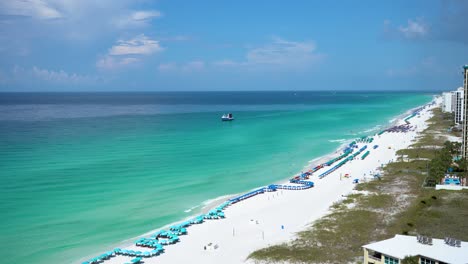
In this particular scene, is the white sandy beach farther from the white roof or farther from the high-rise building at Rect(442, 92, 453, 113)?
the high-rise building at Rect(442, 92, 453, 113)

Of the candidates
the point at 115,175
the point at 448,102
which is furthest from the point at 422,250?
the point at 448,102

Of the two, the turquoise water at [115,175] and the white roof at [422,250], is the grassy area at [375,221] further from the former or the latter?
the turquoise water at [115,175]

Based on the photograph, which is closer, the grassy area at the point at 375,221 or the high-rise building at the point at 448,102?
the grassy area at the point at 375,221

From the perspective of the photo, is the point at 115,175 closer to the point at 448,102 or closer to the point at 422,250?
the point at 422,250

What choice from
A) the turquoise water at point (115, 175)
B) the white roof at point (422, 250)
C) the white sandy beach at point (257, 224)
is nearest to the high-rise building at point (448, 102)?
the turquoise water at point (115, 175)

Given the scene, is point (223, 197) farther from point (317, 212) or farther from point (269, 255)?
point (269, 255)

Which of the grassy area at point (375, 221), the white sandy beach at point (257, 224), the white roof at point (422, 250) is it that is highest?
the white roof at point (422, 250)

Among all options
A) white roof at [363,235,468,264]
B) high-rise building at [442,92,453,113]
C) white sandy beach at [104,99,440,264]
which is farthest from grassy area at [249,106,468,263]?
high-rise building at [442,92,453,113]
